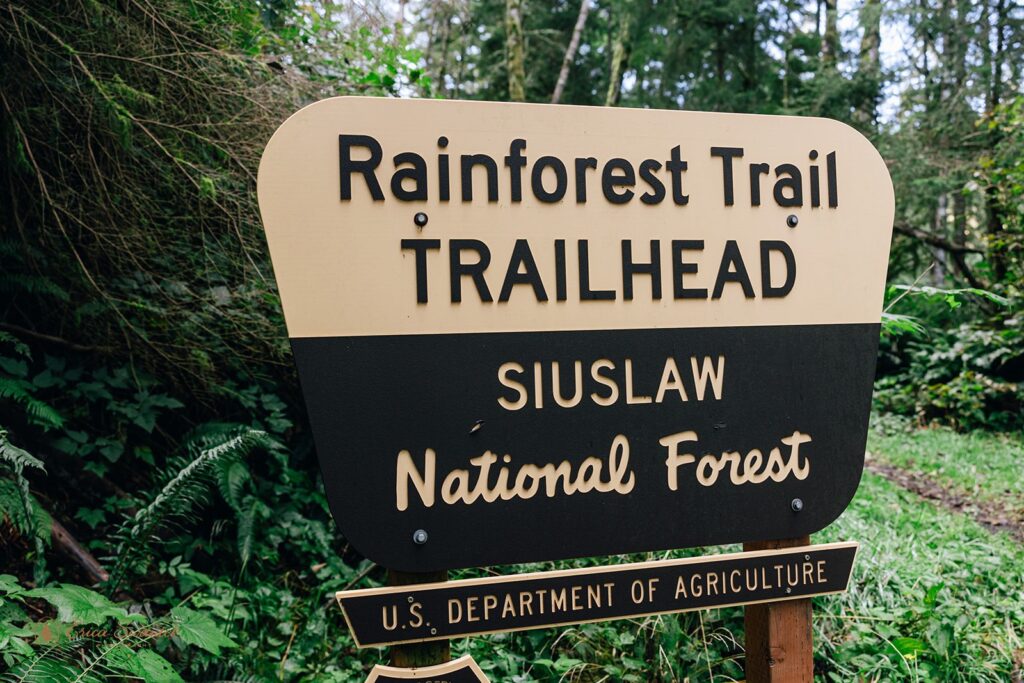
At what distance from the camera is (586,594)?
1.87m

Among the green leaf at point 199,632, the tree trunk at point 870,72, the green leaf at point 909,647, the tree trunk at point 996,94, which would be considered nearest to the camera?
the green leaf at point 199,632

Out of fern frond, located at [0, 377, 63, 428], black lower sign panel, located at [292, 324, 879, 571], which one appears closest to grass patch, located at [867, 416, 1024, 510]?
black lower sign panel, located at [292, 324, 879, 571]

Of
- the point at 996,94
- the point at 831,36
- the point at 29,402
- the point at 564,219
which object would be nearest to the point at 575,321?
the point at 564,219

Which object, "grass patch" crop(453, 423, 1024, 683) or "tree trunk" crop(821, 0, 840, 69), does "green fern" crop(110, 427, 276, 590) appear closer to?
"grass patch" crop(453, 423, 1024, 683)

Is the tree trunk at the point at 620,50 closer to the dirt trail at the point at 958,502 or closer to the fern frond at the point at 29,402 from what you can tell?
the dirt trail at the point at 958,502

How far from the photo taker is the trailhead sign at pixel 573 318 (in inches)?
70.4

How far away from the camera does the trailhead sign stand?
70.4 inches

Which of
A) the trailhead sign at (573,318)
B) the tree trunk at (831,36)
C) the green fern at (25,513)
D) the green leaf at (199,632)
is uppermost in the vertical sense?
the tree trunk at (831,36)

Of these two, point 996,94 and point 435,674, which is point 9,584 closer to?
point 435,674

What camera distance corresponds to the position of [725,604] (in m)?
1.97

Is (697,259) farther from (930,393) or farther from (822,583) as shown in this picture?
(930,393)

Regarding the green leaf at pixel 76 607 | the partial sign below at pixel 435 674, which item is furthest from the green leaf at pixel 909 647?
the green leaf at pixel 76 607

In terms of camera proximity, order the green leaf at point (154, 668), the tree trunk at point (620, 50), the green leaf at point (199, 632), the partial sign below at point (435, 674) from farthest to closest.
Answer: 1. the tree trunk at point (620, 50)
2. the green leaf at point (199, 632)
3. the green leaf at point (154, 668)
4. the partial sign below at point (435, 674)

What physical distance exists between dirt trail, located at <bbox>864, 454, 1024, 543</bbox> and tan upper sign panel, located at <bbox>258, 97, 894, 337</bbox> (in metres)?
3.59
